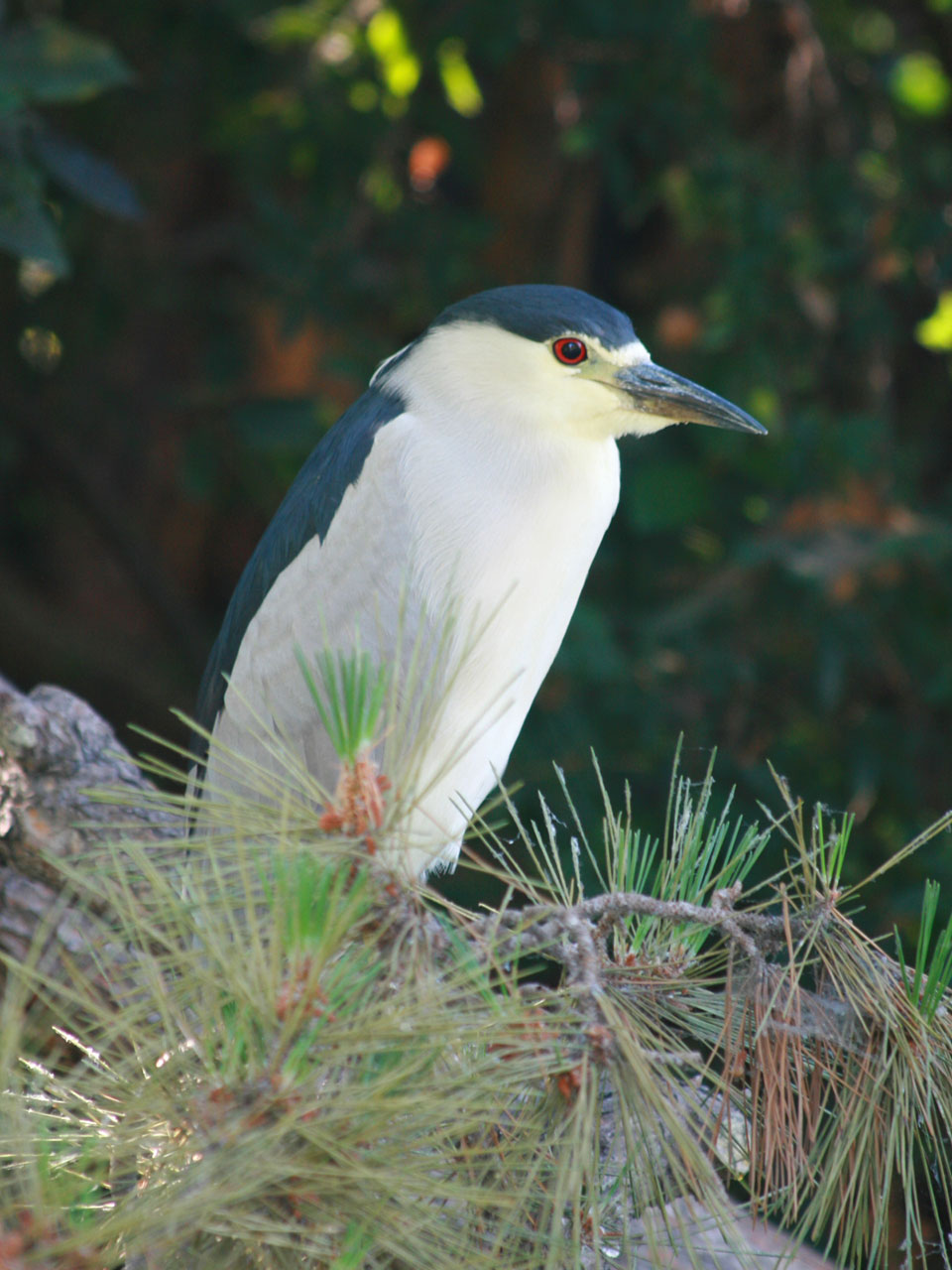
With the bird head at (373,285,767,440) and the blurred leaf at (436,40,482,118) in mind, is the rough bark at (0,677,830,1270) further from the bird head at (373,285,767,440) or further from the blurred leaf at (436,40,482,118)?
the blurred leaf at (436,40,482,118)

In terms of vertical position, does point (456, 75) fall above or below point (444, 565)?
above

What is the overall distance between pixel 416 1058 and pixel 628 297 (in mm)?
3236

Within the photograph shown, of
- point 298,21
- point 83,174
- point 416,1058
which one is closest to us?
point 416,1058

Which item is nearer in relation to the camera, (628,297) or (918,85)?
(918,85)

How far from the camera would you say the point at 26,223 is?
205cm

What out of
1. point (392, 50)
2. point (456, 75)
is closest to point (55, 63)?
point (392, 50)

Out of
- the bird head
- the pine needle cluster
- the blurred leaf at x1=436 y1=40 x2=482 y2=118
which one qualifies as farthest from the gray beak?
the blurred leaf at x1=436 y1=40 x2=482 y2=118

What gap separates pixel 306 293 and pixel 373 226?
0.42 metres

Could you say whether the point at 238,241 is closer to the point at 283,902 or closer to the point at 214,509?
the point at 214,509

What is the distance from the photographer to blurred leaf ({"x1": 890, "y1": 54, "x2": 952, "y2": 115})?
9.54 feet

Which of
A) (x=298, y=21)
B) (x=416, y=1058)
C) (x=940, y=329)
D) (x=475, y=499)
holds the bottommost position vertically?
(x=416, y=1058)

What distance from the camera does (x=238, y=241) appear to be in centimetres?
326

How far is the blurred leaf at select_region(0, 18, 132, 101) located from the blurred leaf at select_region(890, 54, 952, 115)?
1.78 m

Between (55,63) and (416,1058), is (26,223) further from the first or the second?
(416,1058)
